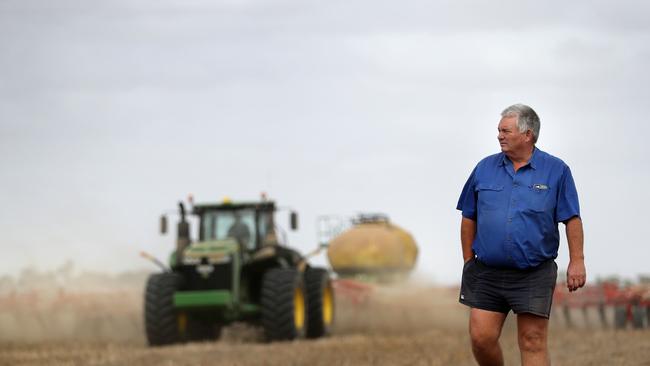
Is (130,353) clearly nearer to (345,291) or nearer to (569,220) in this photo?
→ (569,220)

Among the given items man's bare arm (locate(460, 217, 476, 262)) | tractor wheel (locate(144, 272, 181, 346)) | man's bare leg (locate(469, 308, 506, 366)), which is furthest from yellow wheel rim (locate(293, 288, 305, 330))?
man's bare leg (locate(469, 308, 506, 366))

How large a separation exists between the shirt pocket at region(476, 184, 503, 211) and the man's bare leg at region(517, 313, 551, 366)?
0.66 meters

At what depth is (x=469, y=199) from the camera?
700 centimetres

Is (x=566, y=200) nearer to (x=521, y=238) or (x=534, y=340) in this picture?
(x=521, y=238)

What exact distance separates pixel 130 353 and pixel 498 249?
29.9 feet

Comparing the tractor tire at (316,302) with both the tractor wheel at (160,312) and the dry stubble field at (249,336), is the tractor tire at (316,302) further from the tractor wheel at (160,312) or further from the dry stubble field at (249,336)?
the tractor wheel at (160,312)

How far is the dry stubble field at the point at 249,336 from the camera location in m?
13.1

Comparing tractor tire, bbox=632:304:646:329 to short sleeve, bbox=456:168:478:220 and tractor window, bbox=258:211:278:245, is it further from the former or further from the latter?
short sleeve, bbox=456:168:478:220

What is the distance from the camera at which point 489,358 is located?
6.91 metres

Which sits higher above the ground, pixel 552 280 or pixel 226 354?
pixel 552 280

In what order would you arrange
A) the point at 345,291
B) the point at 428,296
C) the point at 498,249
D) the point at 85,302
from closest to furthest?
the point at 498,249, the point at 85,302, the point at 345,291, the point at 428,296

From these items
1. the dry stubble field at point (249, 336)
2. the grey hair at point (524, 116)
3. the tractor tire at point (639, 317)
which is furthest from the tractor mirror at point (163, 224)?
the grey hair at point (524, 116)

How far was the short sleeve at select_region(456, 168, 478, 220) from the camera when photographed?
22.9ft

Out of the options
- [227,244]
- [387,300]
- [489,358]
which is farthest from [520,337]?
[387,300]
